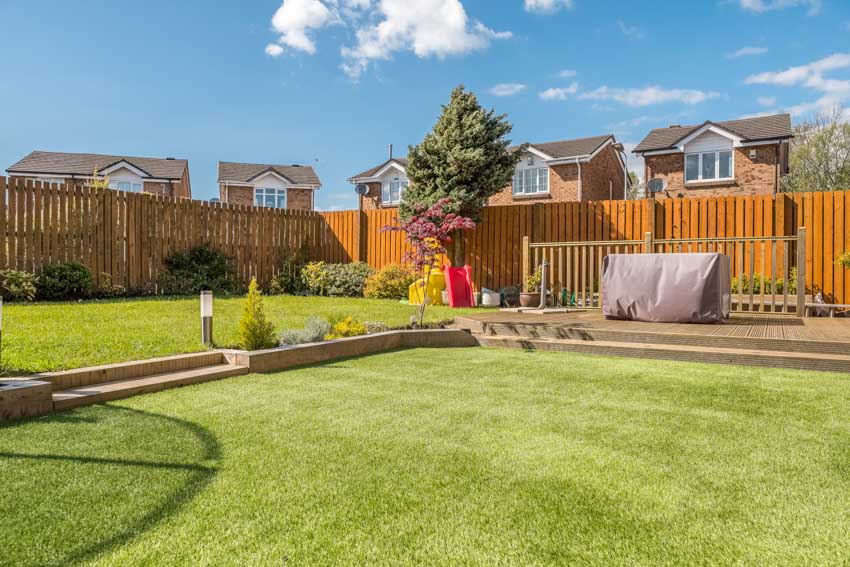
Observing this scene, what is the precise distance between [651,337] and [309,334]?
3.44 meters

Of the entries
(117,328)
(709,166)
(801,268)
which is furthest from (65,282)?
(709,166)

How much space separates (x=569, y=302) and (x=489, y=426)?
7209mm

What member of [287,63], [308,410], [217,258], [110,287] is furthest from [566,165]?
[308,410]

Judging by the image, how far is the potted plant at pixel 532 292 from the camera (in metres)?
8.37

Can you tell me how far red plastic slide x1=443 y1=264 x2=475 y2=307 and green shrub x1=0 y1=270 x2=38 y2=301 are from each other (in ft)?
22.2

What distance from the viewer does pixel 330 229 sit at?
13055mm

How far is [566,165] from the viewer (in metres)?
21.8

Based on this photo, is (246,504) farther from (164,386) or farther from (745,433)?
(745,433)

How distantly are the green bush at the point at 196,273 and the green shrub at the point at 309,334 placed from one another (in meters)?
6.18

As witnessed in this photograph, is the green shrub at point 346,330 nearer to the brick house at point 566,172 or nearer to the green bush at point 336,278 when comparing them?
the green bush at point 336,278

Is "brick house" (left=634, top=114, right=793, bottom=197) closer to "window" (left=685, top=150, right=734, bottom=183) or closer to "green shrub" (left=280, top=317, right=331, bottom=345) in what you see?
"window" (left=685, top=150, right=734, bottom=183)

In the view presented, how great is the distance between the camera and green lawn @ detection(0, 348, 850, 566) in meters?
1.43

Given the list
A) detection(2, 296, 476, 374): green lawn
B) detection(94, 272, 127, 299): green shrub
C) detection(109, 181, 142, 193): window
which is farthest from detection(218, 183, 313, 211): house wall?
detection(2, 296, 476, 374): green lawn

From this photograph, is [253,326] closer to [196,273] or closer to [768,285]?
[196,273]
